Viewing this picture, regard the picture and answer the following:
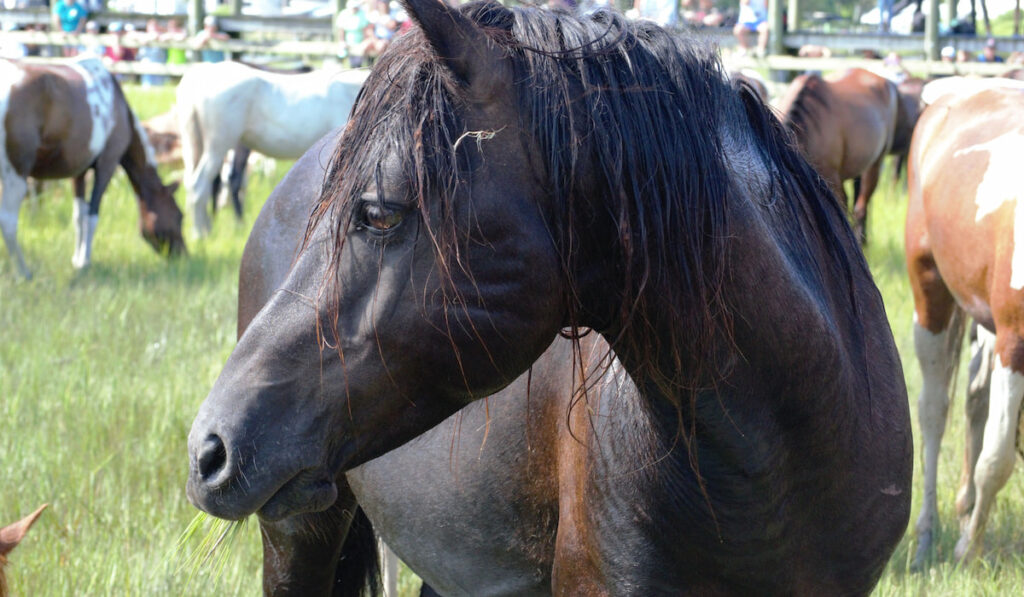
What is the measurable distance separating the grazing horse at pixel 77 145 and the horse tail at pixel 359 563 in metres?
6.24

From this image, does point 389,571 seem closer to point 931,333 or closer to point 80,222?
point 931,333

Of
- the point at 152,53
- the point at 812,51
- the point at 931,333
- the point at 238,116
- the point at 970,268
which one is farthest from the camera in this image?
the point at 152,53

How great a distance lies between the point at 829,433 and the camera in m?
1.64

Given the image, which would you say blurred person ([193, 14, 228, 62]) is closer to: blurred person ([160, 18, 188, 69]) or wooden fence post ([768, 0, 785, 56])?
blurred person ([160, 18, 188, 69])

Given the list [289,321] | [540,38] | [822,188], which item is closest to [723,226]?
[540,38]

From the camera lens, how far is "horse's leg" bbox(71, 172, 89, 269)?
892 cm

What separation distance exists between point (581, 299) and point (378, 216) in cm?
31

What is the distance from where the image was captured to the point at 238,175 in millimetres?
11797

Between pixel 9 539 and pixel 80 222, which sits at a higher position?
pixel 9 539

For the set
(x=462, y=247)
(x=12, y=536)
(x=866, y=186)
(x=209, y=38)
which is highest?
(x=462, y=247)

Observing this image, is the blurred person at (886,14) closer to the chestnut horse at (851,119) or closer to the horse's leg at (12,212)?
the chestnut horse at (851,119)

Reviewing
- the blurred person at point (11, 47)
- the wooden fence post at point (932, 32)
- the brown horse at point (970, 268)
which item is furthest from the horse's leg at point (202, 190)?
the wooden fence post at point (932, 32)

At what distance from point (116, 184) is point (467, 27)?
12247 mm

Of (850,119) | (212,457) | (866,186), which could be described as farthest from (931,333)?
(866,186)
